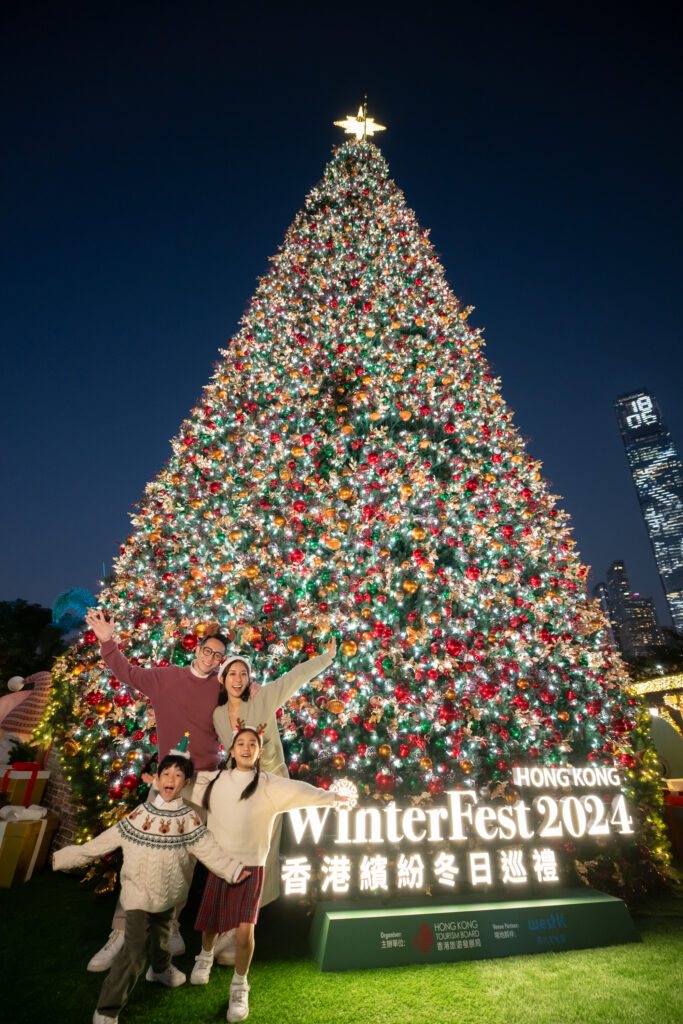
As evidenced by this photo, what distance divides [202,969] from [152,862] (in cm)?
101

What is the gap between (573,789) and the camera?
14.6 ft

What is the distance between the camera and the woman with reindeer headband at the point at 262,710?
3.28 meters

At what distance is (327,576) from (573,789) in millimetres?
3120

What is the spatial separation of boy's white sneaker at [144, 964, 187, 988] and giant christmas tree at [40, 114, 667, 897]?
5.03 ft

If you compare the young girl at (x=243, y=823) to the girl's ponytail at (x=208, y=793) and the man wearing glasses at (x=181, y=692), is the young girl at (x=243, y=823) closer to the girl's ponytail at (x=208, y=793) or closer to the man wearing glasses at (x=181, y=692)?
the girl's ponytail at (x=208, y=793)

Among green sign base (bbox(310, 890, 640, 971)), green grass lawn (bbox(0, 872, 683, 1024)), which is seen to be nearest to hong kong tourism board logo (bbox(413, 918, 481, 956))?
green sign base (bbox(310, 890, 640, 971))

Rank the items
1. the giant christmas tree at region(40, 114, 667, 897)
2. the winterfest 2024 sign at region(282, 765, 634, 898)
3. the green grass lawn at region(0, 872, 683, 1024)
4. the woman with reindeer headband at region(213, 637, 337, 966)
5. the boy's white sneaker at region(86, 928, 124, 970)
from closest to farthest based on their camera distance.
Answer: the green grass lawn at region(0, 872, 683, 1024) → the boy's white sneaker at region(86, 928, 124, 970) → the woman with reindeer headband at region(213, 637, 337, 966) → the winterfest 2024 sign at region(282, 765, 634, 898) → the giant christmas tree at region(40, 114, 667, 897)

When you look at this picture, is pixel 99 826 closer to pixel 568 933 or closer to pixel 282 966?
pixel 282 966

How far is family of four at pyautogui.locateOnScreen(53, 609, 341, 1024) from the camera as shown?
95.5 inches

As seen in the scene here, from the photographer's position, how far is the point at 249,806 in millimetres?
2680

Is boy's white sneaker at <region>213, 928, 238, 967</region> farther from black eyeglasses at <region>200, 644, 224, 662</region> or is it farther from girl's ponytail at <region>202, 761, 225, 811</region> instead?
black eyeglasses at <region>200, 644, 224, 662</region>

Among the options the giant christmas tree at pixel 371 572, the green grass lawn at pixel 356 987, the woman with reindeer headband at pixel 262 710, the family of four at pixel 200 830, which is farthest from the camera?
the giant christmas tree at pixel 371 572

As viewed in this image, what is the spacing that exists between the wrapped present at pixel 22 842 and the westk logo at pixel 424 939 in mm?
3838

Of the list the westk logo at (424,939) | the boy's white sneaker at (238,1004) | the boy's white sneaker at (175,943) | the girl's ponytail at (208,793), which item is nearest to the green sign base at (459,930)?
the westk logo at (424,939)
